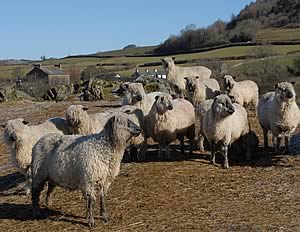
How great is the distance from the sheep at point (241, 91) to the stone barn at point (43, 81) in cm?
2130

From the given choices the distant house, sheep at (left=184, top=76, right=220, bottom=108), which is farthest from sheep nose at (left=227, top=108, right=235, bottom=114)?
the distant house

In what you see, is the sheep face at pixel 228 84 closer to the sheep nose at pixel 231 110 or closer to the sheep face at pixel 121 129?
the sheep nose at pixel 231 110

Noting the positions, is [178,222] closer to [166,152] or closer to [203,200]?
[203,200]

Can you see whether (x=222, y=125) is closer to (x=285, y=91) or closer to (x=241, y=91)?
(x=285, y=91)

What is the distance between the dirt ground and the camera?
9539 millimetres

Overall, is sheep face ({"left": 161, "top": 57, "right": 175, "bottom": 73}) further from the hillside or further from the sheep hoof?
the hillside

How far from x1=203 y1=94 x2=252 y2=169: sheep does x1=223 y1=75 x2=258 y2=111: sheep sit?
721 centimetres

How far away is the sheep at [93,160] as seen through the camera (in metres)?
9.56

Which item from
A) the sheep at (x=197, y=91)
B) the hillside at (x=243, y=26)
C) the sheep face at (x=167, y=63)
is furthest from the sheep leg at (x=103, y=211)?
the hillside at (x=243, y=26)

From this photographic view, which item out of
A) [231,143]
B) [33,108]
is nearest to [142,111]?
[231,143]

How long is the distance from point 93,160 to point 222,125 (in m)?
5.14

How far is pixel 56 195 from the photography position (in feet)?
39.6

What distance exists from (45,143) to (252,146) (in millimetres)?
6613

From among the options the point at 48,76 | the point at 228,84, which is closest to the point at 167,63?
the point at 228,84
